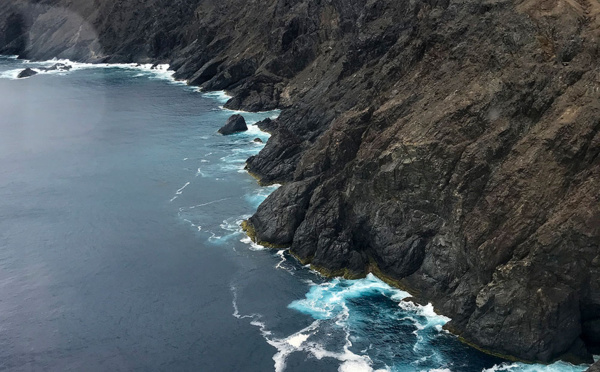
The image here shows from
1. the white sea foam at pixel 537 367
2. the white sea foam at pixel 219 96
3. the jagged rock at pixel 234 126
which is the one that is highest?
the white sea foam at pixel 219 96

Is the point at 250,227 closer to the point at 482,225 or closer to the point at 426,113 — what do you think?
the point at 426,113

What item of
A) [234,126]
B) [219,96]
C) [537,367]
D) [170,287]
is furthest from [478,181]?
A: [219,96]

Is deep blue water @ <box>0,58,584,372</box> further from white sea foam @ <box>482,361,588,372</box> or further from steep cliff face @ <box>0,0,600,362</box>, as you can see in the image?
steep cliff face @ <box>0,0,600,362</box>

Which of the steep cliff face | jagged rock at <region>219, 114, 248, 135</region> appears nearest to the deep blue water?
the steep cliff face

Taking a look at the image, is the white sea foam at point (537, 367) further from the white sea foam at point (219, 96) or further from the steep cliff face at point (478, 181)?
the white sea foam at point (219, 96)

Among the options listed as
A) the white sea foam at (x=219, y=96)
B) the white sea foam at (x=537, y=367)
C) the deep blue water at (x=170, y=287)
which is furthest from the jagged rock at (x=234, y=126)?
the white sea foam at (x=537, y=367)

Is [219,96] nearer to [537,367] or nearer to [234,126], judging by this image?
[234,126]
